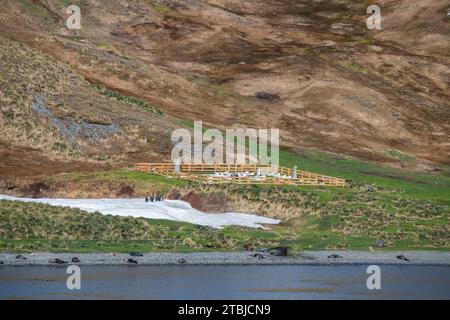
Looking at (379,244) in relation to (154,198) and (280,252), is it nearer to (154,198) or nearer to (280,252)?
(280,252)

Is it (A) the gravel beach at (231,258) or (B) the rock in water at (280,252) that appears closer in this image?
(A) the gravel beach at (231,258)

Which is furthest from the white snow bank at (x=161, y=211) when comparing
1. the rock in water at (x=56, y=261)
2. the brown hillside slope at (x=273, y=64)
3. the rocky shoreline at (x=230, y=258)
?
the brown hillside slope at (x=273, y=64)

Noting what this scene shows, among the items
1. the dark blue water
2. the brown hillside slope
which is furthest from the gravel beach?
the brown hillside slope

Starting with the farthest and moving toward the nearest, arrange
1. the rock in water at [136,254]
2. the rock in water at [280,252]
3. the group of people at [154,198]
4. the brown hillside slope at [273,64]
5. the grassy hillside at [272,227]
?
the brown hillside slope at [273,64]
the group of people at [154,198]
the grassy hillside at [272,227]
the rock in water at [280,252]
the rock in water at [136,254]

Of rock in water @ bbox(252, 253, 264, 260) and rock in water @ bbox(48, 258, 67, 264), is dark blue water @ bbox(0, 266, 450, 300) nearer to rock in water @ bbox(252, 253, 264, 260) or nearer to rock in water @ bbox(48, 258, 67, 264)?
rock in water @ bbox(48, 258, 67, 264)

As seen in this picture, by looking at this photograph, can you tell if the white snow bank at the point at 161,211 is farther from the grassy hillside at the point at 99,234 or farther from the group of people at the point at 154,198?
the grassy hillside at the point at 99,234

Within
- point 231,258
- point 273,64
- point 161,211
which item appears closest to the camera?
point 231,258

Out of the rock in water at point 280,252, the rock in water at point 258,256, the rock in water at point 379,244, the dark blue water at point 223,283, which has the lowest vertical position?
the dark blue water at point 223,283

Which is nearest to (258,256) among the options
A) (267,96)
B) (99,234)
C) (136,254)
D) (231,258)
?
(231,258)
